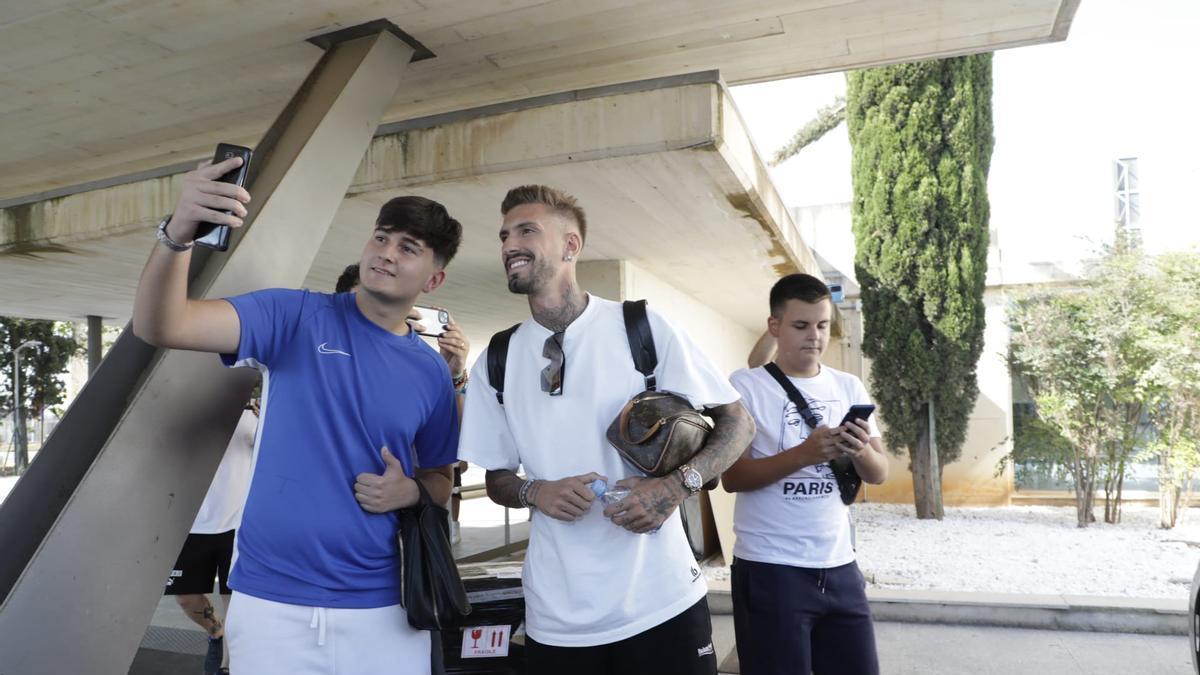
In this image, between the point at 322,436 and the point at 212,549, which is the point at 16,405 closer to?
the point at 212,549

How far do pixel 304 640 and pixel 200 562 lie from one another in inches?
123

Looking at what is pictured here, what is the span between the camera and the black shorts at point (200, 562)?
4.64 meters

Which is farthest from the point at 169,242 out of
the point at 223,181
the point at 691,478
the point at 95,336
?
the point at 95,336

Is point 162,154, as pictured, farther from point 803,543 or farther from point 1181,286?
point 1181,286

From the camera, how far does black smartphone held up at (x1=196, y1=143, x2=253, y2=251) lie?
183 cm

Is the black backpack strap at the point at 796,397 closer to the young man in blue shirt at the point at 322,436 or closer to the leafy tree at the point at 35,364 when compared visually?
the young man in blue shirt at the point at 322,436

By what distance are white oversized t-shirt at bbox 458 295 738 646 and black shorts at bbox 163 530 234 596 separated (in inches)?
120

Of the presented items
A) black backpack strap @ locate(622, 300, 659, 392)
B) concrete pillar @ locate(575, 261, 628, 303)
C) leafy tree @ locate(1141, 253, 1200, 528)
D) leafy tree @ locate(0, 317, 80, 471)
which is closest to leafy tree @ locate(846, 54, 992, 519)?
leafy tree @ locate(1141, 253, 1200, 528)

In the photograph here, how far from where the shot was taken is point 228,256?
3039 mm

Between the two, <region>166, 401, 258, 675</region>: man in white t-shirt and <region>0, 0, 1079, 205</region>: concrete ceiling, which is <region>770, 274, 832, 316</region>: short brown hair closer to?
<region>0, 0, 1079, 205</region>: concrete ceiling

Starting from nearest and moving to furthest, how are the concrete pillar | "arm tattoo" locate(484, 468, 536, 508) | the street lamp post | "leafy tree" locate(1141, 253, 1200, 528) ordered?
"arm tattoo" locate(484, 468, 536, 508) → the concrete pillar → "leafy tree" locate(1141, 253, 1200, 528) → the street lamp post

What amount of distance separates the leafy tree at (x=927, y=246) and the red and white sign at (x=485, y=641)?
40.0 feet

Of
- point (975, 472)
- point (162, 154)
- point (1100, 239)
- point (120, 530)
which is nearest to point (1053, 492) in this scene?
point (975, 472)

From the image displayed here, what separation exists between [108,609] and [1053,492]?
17305 mm
